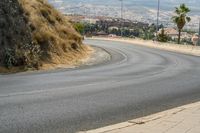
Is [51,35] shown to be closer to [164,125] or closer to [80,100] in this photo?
[80,100]

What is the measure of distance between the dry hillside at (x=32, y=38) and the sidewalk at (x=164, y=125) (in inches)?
645

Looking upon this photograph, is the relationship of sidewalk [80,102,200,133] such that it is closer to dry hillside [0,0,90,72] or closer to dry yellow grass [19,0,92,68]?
dry hillside [0,0,90,72]

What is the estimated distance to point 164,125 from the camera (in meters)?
10.6

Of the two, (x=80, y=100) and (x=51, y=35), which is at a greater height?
(x=51, y=35)

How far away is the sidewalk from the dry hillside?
53.7ft

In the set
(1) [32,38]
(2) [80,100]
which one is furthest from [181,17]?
(2) [80,100]

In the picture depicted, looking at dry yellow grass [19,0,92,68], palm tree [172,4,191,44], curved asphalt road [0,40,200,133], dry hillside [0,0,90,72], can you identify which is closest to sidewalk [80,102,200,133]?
curved asphalt road [0,40,200,133]

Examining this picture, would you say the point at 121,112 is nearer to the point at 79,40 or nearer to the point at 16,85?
the point at 16,85

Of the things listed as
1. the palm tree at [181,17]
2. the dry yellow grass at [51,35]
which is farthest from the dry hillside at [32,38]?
the palm tree at [181,17]

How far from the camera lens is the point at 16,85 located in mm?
17953

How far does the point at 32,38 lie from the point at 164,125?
22581 mm

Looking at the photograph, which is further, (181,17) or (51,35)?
(181,17)

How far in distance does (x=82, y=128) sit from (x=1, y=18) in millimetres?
20612

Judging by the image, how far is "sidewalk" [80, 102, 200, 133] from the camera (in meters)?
9.99
